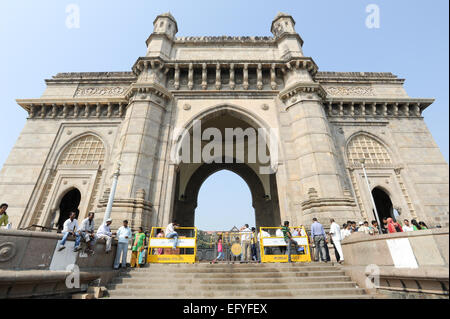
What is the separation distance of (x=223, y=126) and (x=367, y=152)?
9.76 m

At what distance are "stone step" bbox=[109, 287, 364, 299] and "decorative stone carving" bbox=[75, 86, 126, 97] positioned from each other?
13070mm

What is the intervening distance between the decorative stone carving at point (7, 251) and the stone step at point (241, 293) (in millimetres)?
2326

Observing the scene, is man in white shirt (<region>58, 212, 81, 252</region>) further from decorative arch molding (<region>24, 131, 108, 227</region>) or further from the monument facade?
decorative arch molding (<region>24, 131, 108, 227</region>)

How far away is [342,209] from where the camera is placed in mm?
9453

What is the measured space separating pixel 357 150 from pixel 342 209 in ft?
18.2

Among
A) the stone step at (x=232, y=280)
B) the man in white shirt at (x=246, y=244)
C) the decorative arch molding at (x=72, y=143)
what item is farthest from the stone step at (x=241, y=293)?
the decorative arch molding at (x=72, y=143)

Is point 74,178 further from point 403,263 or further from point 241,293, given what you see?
point 403,263

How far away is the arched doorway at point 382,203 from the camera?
1417 cm

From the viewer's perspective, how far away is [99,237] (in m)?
6.31

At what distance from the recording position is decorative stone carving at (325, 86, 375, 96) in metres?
15.0

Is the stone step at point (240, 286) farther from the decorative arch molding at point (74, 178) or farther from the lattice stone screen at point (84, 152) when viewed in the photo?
the lattice stone screen at point (84, 152)

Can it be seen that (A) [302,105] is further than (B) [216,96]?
No
